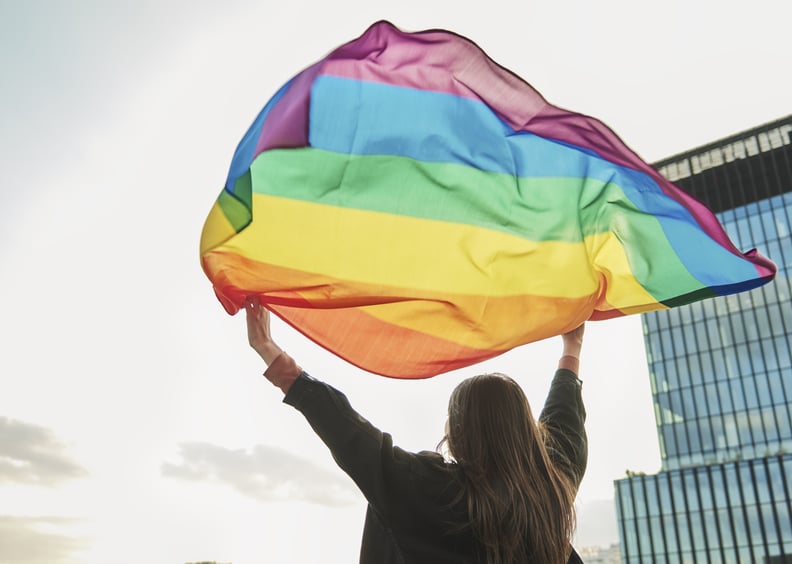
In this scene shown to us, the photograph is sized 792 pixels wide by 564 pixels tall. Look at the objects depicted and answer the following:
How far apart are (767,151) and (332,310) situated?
6041 cm

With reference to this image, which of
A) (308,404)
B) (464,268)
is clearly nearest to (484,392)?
(308,404)

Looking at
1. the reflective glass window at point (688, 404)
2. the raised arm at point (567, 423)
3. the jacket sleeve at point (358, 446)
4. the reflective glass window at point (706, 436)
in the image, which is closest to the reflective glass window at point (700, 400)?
the reflective glass window at point (688, 404)

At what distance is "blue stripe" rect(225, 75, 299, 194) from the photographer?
12.5 feet

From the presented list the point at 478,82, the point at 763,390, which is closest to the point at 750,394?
the point at 763,390

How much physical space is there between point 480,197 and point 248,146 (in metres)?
1.31

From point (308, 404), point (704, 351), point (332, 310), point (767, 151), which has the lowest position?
point (308, 404)

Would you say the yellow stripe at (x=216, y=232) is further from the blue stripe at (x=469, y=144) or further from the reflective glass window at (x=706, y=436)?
the reflective glass window at (x=706, y=436)

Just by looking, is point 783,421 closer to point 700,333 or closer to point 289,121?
point 700,333

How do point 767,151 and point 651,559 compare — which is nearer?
point 651,559

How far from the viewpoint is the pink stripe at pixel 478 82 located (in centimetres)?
428

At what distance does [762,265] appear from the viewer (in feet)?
14.5

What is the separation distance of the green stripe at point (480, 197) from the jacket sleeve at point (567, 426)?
4.07ft

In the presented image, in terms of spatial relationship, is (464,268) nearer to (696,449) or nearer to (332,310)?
(332,310)

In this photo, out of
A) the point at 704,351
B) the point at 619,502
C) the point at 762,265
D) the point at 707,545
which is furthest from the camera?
the point at 704,351
